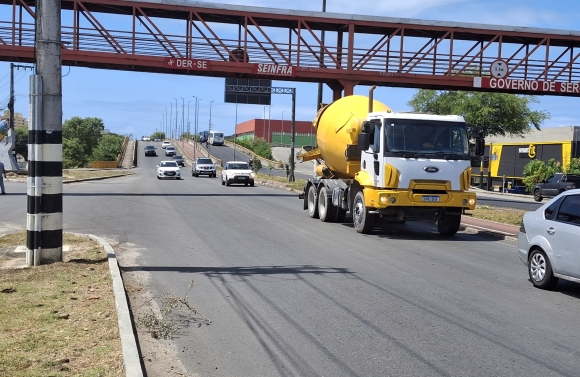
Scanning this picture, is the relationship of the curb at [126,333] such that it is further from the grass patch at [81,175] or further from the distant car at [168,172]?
the distant car at [168,172]

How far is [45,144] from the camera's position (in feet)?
31.4

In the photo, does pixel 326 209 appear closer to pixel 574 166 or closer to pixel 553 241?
pixel 553 241

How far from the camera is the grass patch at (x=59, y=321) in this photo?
518cm

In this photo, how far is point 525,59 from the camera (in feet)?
97.7

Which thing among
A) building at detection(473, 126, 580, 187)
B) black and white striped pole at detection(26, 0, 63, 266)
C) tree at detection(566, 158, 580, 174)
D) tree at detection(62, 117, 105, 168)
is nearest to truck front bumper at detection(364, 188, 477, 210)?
black and white striped pole at detection(26, 0, 63, 266)

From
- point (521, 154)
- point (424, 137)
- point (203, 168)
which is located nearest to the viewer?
point (424, 137)

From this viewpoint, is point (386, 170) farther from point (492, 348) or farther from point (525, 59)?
point (525, 59)

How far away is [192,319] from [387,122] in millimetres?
8962

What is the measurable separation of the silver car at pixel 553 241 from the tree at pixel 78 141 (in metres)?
98.1

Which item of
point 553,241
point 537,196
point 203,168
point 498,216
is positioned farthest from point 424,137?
point 203,168

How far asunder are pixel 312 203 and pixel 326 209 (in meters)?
1.58

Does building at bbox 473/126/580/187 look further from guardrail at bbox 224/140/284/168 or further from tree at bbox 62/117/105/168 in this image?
tree at bbox 62/117/105/168

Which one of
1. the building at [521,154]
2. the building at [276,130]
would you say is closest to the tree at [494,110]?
the building at [521,154]

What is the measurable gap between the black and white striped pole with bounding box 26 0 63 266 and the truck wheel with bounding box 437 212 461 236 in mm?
9395
